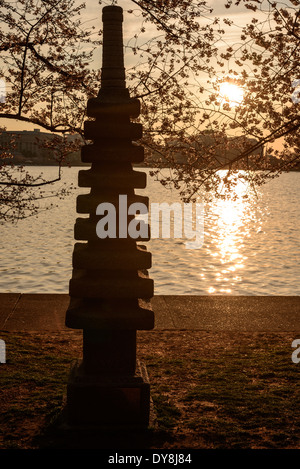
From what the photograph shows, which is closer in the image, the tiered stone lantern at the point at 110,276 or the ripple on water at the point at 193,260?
the tiered stone lantern at the point at 110,276

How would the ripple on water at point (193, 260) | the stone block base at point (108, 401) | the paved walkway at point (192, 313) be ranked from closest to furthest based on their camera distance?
the stone block base at point (108, 401)
the paved walkway at point (192, 313)
the ripple on water at point (193, 260)

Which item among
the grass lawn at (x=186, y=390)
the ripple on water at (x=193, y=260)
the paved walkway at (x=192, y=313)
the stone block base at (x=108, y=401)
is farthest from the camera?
the ripple on water at (x=193, y=260)

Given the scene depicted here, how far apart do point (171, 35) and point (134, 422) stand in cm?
737

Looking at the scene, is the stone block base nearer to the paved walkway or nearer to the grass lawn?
the grass lawn

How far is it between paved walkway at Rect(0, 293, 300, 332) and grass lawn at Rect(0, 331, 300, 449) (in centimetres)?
19

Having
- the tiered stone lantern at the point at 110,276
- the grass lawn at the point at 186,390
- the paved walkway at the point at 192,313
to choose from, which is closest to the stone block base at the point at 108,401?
the tiered stone lantern at the point at 110,276

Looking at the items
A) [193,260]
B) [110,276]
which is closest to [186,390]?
[110,276]

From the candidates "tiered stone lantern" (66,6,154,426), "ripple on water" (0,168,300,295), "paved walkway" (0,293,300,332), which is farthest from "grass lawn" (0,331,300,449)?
"ripple on water" (0,168,300,295)

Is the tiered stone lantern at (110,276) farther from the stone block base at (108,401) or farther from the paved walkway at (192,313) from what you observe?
the paved walkway at (192,313)

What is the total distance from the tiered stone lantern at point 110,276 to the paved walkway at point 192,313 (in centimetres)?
440

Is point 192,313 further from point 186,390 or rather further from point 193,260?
point 193,260

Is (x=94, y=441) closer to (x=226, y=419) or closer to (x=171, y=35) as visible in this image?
(x=226, y=419)

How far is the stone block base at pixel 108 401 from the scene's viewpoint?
7.32 meters

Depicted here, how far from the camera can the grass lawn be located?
23.5 ft
